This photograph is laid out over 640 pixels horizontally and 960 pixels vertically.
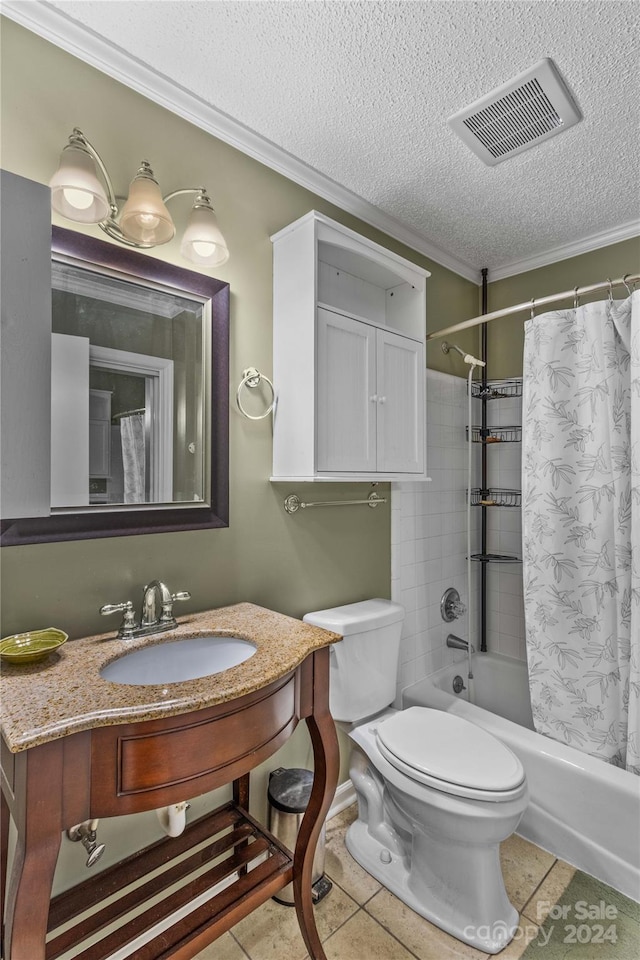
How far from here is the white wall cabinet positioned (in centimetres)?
153

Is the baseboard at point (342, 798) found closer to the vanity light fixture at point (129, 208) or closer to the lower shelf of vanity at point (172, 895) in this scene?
the lower shelf of vanity at point (172, 895)

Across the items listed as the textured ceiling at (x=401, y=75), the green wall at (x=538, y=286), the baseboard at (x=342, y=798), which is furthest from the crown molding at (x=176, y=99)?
the baseboard at (x=342, y=798)

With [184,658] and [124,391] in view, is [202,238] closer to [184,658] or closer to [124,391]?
[124,391]

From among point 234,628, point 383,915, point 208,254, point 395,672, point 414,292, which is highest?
point 414,292

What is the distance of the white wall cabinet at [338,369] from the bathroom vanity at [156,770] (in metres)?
0.57

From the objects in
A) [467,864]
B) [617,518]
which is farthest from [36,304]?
[617,518]

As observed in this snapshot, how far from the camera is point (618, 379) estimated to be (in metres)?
1.85

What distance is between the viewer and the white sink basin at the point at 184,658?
1169 mm

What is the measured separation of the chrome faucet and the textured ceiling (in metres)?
1.43

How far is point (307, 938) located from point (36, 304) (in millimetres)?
1578

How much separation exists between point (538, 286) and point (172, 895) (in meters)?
2.88

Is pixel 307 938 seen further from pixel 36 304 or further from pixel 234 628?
pixel 36 304

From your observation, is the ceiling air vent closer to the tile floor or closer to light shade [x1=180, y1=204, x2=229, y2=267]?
light shade [x1=180, y1=204, x2=229, y2=267]

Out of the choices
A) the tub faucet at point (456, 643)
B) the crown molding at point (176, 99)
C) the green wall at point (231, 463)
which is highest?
A: the crown molding at point (176, 99)
